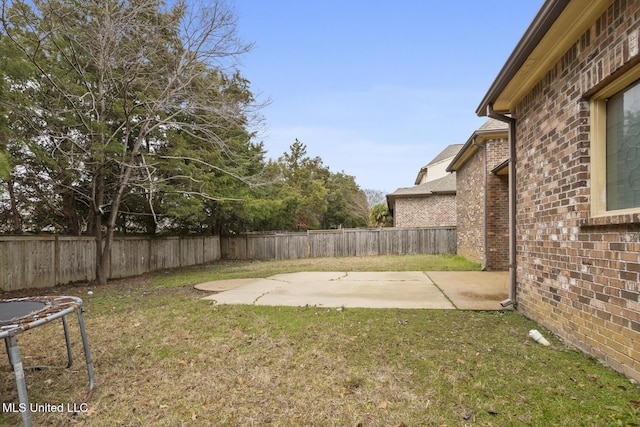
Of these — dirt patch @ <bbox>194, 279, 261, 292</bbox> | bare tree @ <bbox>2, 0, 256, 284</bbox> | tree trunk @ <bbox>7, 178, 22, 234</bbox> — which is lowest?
dirt patch @ <bbox>194, 279, 261, 292</bbox>

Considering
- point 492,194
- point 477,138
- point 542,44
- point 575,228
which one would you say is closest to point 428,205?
point 492,194

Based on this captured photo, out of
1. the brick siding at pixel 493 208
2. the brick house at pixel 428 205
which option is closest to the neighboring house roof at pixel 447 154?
the brick house at pixel 428 205

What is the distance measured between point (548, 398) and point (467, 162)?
10.0m

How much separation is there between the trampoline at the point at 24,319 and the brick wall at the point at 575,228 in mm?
4039

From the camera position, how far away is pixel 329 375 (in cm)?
281

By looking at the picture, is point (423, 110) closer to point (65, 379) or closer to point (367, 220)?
point (65, 379)

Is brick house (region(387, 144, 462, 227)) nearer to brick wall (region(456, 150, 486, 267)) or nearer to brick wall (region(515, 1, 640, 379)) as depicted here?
brick wall (region(456, 150, 486, 267))

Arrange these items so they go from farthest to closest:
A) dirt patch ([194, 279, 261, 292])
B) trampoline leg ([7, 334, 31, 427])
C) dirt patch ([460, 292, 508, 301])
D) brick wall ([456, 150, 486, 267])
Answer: brick wall ([456, 150, 486, 267]) < dirt patch ([194, 279, 261, 292]) < dirt patch ([460, 292, 508, 301]) < trampoline leg ([7, 334, 31, 427])

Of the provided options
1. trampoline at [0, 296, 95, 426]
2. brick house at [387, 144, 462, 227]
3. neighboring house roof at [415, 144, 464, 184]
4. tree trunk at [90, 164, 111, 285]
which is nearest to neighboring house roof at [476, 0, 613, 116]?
trampoline at [0, 296, 95, 426]

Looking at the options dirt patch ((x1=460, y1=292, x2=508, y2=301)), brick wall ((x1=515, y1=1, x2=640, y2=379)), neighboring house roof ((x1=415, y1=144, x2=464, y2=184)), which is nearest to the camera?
brick wall ((x1=515, y1=1, x2=640, y2=379))

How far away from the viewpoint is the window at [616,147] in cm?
263

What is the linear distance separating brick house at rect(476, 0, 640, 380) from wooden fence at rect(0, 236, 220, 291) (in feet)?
33.8

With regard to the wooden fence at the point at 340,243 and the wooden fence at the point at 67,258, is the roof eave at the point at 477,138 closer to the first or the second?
the wooden fence at the point at 340,243

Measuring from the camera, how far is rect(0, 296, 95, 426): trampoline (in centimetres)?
179
